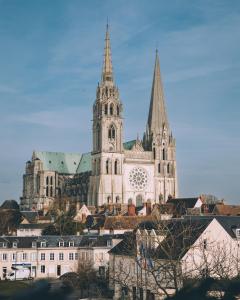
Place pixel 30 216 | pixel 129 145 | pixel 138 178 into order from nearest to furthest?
pixel 30 216, pixel 138 178, pixel 129 145

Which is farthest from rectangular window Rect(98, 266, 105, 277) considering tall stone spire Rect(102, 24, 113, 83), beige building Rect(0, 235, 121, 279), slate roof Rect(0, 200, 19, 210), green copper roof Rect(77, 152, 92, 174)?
green copper roof Rect(77, 152, 92, 174)

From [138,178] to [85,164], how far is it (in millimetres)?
26388

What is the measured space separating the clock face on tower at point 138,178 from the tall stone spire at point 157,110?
13048mm

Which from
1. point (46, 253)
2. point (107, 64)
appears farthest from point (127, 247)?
point (107, 64)

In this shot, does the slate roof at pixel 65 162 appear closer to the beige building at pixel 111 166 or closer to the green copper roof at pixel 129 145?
the beige building at pixel 111 166

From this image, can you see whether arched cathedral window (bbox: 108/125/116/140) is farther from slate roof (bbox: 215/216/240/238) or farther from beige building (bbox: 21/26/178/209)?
slate roof (bbox: 215/216/240/238)

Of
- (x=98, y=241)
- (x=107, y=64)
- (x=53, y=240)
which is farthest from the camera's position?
(x=107, y=64)

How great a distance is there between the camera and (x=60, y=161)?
546ft

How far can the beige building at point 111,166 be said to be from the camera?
140000mm

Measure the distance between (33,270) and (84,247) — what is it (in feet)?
21.7

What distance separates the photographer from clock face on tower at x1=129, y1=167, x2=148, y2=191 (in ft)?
470

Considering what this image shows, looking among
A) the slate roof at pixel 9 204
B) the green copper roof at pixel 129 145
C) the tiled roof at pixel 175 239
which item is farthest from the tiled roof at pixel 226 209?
the slate roof at pixel 9 204

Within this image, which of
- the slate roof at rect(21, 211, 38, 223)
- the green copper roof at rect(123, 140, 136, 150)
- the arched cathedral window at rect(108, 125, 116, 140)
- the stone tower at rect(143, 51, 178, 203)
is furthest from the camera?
the green copper roof at rect(123, 140, 136, 150)

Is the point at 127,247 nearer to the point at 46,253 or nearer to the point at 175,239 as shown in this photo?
the point at 175,239
